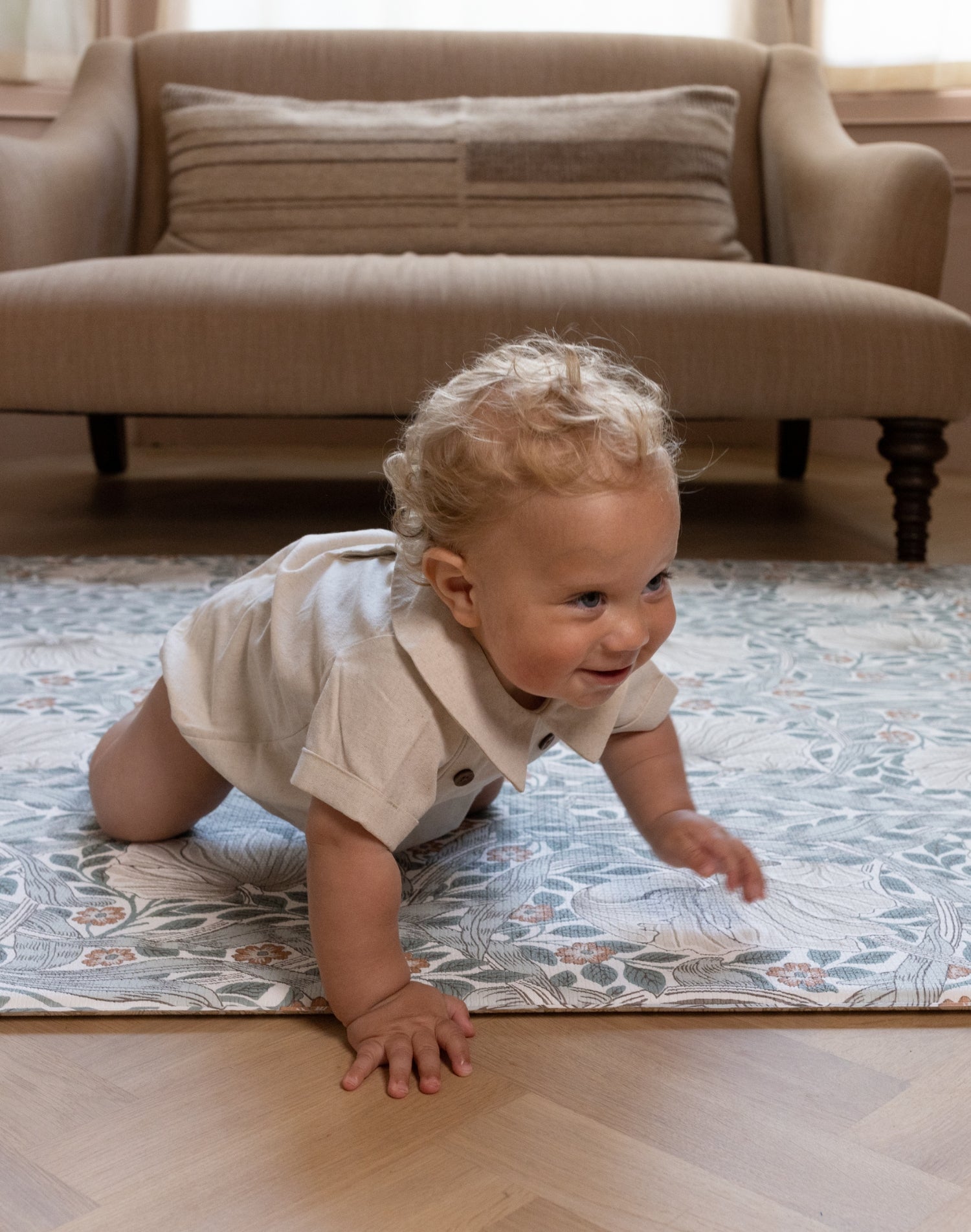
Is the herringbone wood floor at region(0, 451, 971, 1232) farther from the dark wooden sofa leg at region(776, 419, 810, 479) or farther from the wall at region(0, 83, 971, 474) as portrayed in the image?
the wall at region(0, 83, 971, 474)

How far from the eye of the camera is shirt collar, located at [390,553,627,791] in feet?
2.32

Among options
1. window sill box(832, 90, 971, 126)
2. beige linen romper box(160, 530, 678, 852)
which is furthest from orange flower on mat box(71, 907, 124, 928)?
window sill box(832, 90, 971, 126)

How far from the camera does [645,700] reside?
2.63ft

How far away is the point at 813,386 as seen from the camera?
69.1 inches

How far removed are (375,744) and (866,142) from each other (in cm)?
254

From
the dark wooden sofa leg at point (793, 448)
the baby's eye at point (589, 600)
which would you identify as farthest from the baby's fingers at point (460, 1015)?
the dark wooden sofa leg at point (793, 448)

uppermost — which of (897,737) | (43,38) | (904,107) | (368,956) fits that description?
(43,38)

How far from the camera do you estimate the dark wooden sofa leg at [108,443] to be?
8.49ft

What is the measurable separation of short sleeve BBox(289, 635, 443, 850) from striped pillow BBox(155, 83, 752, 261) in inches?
62.3

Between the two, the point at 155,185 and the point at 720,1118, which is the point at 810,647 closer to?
the point at 720,1118

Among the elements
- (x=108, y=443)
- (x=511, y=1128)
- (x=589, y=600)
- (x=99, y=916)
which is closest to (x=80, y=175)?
(x=108, y=443)

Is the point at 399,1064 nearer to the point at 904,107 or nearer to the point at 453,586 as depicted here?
the point at 453,586

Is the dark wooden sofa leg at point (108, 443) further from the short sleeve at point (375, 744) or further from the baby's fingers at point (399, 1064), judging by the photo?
the baby's fingers at point (399, 1064)

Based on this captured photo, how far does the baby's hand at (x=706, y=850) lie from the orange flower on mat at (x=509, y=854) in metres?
0.13
